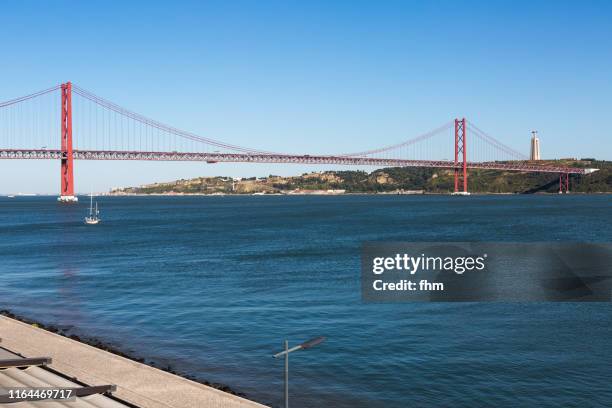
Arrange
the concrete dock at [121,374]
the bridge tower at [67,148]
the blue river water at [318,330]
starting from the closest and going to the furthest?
the concrete dock at [121,374] < the blue river water at [318,330] < the bridge tower at [67,148]

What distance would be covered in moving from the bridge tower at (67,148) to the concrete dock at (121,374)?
106 meters

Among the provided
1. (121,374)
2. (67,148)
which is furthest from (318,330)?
(67,148)

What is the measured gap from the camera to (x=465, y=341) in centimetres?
2159

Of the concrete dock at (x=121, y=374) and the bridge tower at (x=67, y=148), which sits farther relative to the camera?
the bridge tower at (x=67, y=148)

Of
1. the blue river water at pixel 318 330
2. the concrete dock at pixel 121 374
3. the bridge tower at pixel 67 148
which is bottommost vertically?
the blue river water at pixel 318 330

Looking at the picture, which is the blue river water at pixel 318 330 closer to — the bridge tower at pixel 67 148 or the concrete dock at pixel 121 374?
the concrete dock at pixel 121 374

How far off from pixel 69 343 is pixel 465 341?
515 inches

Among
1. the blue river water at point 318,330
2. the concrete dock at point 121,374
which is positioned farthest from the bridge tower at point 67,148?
the concrete dock at point 121,374

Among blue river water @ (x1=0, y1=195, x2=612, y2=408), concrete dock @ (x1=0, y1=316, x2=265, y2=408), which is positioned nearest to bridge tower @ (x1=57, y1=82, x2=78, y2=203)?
blue river water @ (x1=0, y1=195, x2=612, y2=408)

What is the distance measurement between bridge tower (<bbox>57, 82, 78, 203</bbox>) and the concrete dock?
105791 mm

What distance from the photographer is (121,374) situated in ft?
53.3

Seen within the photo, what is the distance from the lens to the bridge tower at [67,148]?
395 ft

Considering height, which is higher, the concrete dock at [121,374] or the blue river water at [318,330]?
the concrete dock at [121,374]

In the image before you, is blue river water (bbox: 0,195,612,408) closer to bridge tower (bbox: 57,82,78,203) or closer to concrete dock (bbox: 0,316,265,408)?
concrete dock (bbox: 0,316,265,408)
